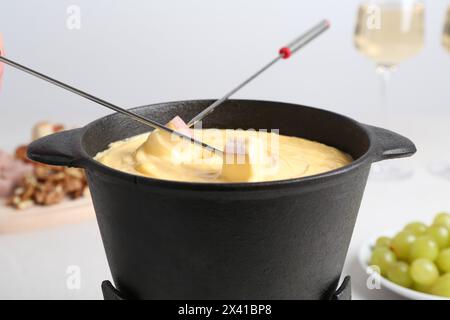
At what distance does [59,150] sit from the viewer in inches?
39.0

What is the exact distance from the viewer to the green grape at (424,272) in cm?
148

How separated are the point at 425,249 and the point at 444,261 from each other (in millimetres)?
47

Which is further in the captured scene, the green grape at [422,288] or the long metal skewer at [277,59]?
the green grape at [422,288]

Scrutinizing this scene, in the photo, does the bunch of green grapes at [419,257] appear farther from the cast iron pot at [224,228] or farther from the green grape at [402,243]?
the cast iron pot at [224,228]

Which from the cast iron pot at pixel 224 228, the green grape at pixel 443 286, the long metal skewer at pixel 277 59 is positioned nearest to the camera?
the cast iron pot at pixel 224 228

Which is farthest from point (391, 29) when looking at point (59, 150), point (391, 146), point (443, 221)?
point (59, 150)

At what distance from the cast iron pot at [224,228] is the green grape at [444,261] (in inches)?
21.0

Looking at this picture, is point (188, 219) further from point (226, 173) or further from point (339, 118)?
point (339, 118)

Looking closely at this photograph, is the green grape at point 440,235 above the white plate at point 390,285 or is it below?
above

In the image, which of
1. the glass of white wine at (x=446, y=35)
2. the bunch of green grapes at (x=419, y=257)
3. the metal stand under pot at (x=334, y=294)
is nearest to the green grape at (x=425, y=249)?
the bunch of green grapes at (x=419, y=257)

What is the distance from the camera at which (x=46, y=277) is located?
5.18 feet

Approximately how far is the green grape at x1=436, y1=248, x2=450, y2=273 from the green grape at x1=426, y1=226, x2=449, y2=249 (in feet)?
0.15

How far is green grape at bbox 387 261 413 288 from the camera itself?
5.01 ft

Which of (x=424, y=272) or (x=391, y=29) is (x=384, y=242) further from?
(x=391, y=29)
